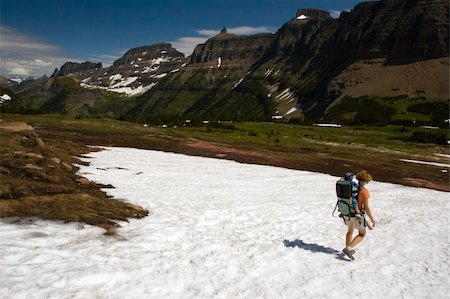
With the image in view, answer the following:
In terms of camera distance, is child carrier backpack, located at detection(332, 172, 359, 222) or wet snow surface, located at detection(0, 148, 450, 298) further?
child carrier backpack, located at detection(332, 172, 359, 222)

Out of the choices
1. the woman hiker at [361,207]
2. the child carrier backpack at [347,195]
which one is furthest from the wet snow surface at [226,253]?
the child carrier backpack at [347,195]

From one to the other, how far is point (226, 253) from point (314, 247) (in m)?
4.58

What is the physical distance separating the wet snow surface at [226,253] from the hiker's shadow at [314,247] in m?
0.05

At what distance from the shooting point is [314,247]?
62.1ft

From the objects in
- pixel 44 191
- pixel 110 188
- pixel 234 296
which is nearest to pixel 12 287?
pixel 234 296

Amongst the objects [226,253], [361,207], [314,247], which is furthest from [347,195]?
[226,253]

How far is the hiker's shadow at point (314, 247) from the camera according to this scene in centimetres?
1803

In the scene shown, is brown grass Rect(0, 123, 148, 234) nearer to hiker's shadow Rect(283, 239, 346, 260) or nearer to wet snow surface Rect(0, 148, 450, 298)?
wet snow surface Rect(0, 148, 450, 298)

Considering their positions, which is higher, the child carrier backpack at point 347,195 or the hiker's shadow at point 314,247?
the child carrier backpack at point 347,195

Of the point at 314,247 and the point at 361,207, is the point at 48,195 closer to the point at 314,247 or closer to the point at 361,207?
the point at 314,247

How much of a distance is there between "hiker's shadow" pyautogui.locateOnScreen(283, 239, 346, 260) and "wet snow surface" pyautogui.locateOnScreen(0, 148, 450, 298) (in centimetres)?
5

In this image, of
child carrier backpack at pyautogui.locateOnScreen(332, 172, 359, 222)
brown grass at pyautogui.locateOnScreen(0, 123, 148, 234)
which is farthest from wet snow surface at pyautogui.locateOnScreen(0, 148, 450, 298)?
child carrier backpack at pyautogui.locateOnScreen(332, 172, 359, 222)

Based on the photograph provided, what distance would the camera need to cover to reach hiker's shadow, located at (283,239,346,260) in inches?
710

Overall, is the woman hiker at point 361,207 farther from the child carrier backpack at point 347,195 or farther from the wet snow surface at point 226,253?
the wet snow surface at point 226,253
